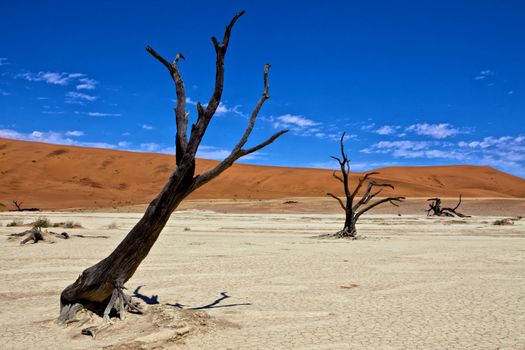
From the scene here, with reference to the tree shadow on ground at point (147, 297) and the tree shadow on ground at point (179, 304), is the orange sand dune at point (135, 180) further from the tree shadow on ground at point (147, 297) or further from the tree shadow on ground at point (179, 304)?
the tree shadow on ground at point (179, 304)

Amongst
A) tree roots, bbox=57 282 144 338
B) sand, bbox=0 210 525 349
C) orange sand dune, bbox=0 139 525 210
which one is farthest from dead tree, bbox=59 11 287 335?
orange sand dune, bbox=0 139 525 210

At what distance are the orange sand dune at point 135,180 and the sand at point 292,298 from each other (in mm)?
34527

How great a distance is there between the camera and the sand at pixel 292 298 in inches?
189

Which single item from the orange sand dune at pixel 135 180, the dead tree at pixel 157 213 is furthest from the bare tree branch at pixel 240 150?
the orange sand dune at pixel 135 180

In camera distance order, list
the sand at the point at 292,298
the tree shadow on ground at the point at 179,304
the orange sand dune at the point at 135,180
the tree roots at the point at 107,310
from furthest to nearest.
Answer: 1. the orange sand dune at the point at 135,180
2. the tree shadow on ground at the point at 179,304
3. the tree roots at the point at 107,310
4. the sand at the point at 292,298

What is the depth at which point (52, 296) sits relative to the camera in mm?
6820

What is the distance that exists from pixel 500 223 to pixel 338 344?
21336 millimetres

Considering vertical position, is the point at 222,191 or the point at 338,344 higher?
the point at 222,191

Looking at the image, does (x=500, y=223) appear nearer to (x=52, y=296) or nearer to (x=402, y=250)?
(x=402, y=250)

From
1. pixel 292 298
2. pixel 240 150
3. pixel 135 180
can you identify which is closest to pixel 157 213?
pixel 240 150

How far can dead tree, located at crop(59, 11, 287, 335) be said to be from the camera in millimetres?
5148

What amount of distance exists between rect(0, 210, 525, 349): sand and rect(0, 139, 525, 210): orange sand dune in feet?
113

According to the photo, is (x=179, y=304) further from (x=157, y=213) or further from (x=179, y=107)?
(x=179, y=107)

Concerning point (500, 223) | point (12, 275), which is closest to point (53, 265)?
point (12, 275)
